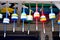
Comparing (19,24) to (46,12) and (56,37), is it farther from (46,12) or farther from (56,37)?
(56,37)

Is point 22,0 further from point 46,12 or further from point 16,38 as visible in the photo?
point 16,38

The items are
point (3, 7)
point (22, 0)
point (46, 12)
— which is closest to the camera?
point (22, 0)

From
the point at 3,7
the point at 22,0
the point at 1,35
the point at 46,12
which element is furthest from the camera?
the point at 1,35

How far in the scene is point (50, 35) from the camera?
2311 mm

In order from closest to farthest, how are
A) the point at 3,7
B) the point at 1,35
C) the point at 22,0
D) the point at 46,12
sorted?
1. the point at 22,0
2. the point at 3,7
3. the point at 46,12
4. the point at 1,35

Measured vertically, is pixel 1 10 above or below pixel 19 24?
above

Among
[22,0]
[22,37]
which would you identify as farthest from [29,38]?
[22,0]

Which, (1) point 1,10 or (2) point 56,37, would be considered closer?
(1) point 1,10

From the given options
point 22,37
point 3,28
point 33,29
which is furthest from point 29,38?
point 3,28

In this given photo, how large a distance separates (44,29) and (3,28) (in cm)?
53

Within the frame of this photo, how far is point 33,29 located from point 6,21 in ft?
1.74

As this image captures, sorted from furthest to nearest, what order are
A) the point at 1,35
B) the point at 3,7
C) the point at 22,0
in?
the point at 1,35
the point at 3,7
the point at 22,0

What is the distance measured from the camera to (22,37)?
2.57 m

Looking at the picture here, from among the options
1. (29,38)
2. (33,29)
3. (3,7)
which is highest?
(3,7)
